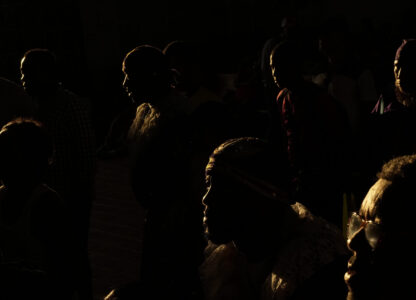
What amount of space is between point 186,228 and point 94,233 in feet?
11.4

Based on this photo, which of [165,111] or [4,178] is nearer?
[4,178]

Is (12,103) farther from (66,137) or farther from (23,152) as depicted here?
(23,152)

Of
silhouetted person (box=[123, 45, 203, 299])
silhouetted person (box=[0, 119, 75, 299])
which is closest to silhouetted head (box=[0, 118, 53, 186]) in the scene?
silhouetted person (box=[0, 119, 75, 299])

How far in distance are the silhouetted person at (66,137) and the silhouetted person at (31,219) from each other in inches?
49.1

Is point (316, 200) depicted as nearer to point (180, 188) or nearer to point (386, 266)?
point (180, 188)

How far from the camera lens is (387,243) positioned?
1364 millimetres

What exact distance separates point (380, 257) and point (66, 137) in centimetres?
360

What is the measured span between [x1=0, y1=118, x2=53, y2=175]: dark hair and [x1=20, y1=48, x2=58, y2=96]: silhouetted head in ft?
4.13

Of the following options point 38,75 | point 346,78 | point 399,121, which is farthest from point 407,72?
point 38,75

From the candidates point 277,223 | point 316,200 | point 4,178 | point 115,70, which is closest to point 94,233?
point 316,200

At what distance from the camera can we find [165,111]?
4230mm

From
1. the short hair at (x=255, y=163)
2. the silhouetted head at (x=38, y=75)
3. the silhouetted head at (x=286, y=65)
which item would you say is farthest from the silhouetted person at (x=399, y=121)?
the silhouetted head at (x=38, y=75)

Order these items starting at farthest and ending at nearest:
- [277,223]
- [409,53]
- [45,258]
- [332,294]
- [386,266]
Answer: [409,53] < [45,258] < [277,223] < [332,294] < [386,266]

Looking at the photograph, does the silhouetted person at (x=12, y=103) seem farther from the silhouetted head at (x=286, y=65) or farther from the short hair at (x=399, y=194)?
the short hair at (x=399, y=194)
